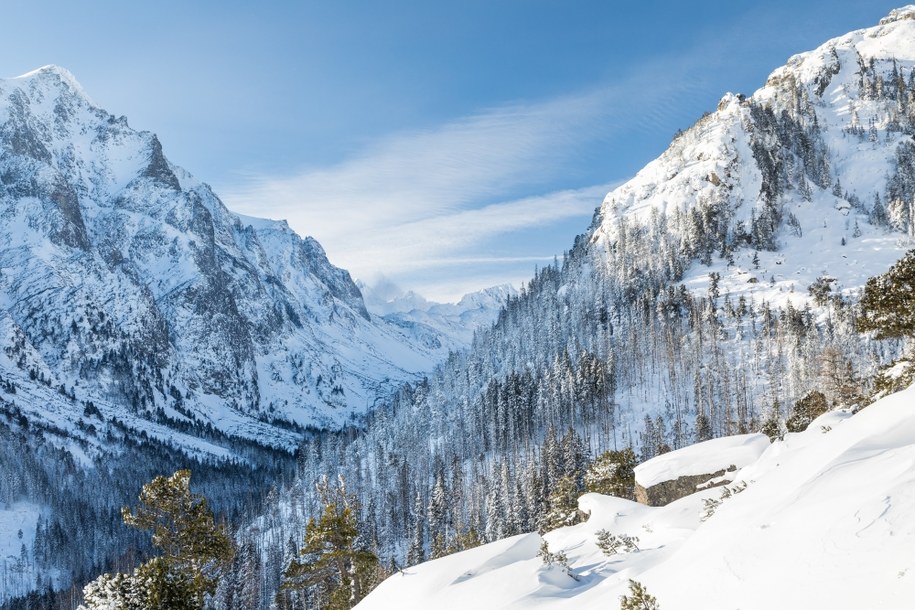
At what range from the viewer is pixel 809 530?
479 inches

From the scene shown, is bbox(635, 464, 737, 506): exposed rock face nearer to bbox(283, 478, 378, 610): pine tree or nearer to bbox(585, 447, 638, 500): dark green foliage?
bbox(283, 478, 378, 610): pine tree

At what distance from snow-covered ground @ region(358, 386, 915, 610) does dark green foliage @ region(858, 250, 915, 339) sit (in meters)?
10.8

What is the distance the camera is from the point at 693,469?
3469 centimetres

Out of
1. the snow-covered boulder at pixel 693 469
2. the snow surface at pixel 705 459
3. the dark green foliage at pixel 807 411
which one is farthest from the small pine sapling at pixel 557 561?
the dark green foliage at pixel 807 411

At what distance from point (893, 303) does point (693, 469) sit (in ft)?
47.9

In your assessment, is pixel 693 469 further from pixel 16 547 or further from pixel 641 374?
pixel 16 547

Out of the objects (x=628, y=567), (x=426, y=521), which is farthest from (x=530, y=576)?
(x=426, y=521)

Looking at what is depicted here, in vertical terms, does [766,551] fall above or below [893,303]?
below

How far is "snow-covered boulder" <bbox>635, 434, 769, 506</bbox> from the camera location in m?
33.6

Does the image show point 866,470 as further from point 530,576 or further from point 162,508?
point 162,508

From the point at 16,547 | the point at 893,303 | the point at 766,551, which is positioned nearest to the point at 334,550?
the point at 766,551

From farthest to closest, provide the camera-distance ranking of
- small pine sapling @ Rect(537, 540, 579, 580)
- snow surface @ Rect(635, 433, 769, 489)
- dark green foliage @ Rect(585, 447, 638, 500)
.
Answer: dark green foliage @ Rect(585, 447, 638, 500)
snow surface @ Rect(635, 433, 769, 489)
small pine sapling @ Rect(537, 540, 579, 580)

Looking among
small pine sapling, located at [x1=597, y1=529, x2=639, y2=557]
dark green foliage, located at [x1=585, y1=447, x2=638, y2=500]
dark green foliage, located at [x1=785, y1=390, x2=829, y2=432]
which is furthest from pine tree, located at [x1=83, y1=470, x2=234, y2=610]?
dark green foliage, located at [x1=785, y1=390, x2=829, y2=432]

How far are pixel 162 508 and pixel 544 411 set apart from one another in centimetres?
11657
